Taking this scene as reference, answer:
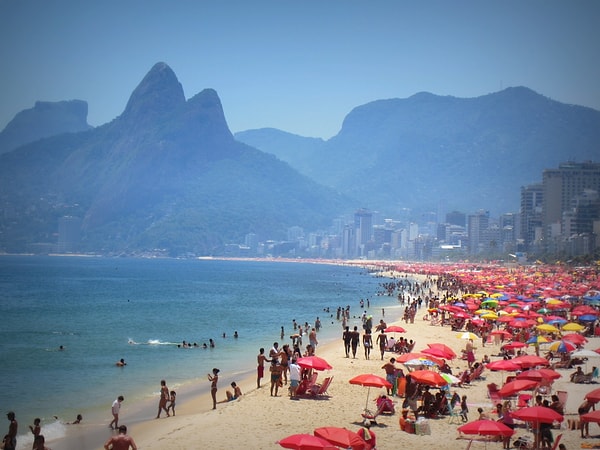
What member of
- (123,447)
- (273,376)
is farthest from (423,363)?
(123,447)

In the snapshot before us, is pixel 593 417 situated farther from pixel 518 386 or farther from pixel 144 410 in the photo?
pixel 144 410

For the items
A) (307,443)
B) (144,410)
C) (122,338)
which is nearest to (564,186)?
(122,338)

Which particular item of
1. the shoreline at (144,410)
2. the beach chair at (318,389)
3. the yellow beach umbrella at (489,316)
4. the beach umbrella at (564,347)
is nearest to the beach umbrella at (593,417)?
the beach chair at (318,389)

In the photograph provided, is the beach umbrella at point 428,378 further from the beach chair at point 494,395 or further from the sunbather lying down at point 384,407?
the beach chair at point 494,395

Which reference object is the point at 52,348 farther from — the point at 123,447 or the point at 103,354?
the point at 123,447

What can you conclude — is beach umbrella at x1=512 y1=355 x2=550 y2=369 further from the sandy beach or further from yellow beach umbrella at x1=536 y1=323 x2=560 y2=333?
yellow beach umbrella at x1=536 y1=323 x2=560 y2=333

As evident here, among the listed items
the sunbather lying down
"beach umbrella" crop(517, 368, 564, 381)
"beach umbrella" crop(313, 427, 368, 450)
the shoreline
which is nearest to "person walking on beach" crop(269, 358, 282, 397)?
the shoreline
